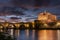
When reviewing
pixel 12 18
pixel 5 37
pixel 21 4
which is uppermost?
pixel 21 4

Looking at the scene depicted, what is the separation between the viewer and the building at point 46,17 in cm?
359

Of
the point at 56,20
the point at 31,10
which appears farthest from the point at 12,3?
the point at 56,20

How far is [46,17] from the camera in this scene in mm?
3684

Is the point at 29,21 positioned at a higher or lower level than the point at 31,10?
lower

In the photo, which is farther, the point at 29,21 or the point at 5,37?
the point at 29,21

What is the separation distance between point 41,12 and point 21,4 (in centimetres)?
47

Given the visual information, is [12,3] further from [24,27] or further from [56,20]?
[56,20]

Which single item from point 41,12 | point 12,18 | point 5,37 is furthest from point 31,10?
point 5,37

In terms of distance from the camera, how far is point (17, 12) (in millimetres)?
3688

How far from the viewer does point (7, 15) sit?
12.1 feet

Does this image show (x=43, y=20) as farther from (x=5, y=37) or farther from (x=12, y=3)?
(x=5, y=37)

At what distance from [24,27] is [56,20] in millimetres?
737

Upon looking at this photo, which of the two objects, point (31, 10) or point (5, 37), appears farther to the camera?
point (31, 10)

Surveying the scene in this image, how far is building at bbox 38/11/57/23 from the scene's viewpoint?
3.59m
